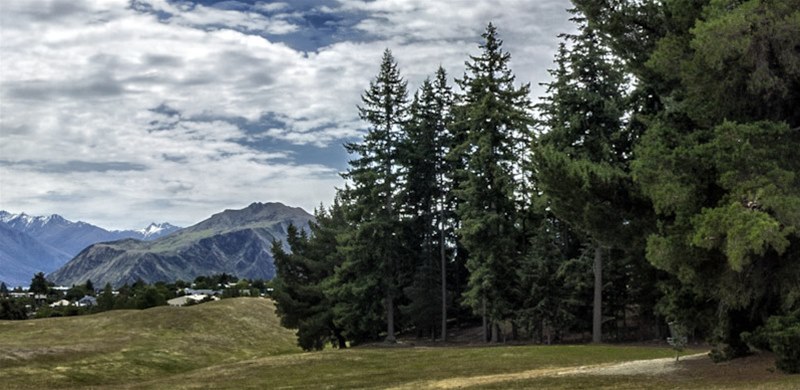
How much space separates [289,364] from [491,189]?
60.2ft

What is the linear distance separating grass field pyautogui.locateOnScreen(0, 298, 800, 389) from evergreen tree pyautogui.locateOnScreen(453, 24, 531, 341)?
4.45 meters

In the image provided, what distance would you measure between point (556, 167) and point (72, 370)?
33.1 m

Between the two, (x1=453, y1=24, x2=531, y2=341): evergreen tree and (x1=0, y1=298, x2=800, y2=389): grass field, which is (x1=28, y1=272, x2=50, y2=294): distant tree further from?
(x1=453, y1=24, x2=531, y2=341): evergreen tree

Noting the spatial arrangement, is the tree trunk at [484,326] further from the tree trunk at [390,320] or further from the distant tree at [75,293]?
the distant tree at [75,293]

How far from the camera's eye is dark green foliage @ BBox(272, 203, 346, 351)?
2200 inches

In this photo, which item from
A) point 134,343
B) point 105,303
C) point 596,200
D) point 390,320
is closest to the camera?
point 596,200

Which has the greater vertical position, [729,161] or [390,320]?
[729,161]

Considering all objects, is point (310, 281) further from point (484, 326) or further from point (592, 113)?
point (592, 113)

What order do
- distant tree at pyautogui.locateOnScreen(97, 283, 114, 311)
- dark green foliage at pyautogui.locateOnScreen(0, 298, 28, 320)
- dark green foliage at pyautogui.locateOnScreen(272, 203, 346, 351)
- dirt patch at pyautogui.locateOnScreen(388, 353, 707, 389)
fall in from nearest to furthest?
dirt patch at pyautogui.locateOnScreen(388, 353, 707, 389) → dark green foliage at pyautogui.locateOnScreen(272, 203, 346, 351) → dark green foliage at pyautogui.locateOnScreen(0, 298, 28, 320) → distant tree at pyautogui.locateOnScreen(97, 283, 114, 311)

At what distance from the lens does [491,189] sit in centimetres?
4484

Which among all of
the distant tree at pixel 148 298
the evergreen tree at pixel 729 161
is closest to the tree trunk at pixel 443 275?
the evergreen tree at pixel 729 161

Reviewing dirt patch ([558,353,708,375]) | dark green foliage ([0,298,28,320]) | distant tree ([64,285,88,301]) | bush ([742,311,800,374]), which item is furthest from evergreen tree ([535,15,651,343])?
distant tree ([64,285,88,301])

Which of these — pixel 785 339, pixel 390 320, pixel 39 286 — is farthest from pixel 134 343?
pixel 39 286

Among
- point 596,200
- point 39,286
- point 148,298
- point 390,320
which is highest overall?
point 596,200
